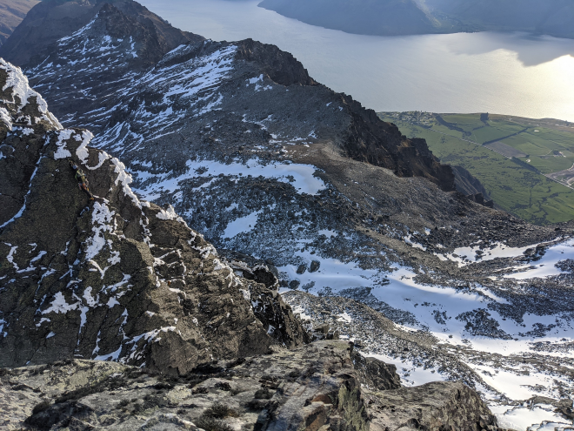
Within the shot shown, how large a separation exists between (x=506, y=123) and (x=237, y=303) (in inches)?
7623

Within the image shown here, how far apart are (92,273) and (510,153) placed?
592 feet

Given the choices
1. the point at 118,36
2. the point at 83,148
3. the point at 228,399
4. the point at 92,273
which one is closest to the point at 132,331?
the point at 92,273

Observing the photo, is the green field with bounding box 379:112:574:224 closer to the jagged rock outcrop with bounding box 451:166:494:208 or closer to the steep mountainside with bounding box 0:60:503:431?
the jagged rock outcrop with bounding box 451:166:494:208

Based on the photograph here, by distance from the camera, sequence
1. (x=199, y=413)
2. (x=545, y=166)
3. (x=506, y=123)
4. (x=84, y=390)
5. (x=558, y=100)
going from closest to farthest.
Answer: (x=199, y=413)
(x=84, y=390)
(x=545, y=166)
(x=506, y=123)
(x=558, y=100)

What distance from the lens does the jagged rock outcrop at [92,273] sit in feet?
54.7

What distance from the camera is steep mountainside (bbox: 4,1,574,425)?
117 feet

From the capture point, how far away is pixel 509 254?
4972 centimetres

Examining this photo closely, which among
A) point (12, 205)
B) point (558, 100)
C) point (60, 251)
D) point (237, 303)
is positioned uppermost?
point (558, 100)

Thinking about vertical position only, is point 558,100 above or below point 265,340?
above

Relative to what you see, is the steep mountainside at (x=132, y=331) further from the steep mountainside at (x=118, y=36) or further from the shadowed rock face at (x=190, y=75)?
the steep mountainside at (x=118, y=36)

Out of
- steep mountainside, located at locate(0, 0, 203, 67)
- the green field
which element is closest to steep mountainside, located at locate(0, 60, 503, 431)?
the green field

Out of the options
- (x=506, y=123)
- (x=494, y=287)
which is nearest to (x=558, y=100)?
(x=506, y=123)

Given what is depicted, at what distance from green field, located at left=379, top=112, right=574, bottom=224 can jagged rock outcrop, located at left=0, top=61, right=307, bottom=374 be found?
4964 inches

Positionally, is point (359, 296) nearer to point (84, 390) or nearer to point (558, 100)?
point (84, 390)
